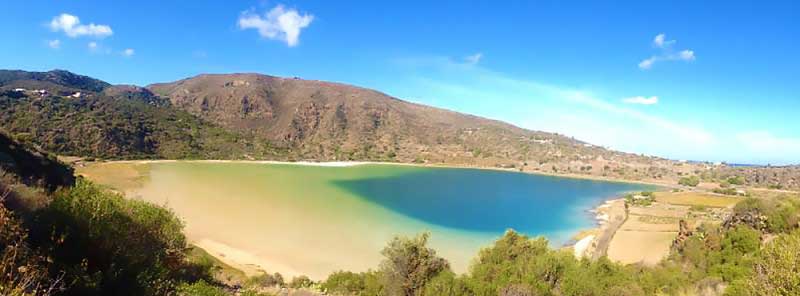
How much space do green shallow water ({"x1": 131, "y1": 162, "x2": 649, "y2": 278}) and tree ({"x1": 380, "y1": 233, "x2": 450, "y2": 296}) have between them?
10653 millimetres

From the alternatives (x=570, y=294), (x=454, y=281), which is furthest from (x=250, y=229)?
(x=570, y=294)

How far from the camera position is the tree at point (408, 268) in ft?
62.1

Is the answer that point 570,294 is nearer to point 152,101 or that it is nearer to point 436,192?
point 436,192

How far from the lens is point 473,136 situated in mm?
195000

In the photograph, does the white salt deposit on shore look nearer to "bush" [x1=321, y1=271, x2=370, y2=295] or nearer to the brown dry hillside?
"bush" [x1=321, y1=271, x2=370, y2=295]

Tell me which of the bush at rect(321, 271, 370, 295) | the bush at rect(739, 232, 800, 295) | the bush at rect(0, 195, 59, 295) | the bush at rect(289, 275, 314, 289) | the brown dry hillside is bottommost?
the bush at rect(289, 275, 314, 289)

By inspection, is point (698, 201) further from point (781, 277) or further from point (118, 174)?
point (118, 174)

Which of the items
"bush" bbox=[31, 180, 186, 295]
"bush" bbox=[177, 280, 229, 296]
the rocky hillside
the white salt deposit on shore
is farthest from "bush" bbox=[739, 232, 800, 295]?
the rocky hillside

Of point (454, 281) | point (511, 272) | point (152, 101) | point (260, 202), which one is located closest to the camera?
point (454, 281)

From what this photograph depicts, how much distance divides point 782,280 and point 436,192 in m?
76.3

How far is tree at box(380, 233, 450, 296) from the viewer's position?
1892cm

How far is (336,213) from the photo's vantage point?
5219cm

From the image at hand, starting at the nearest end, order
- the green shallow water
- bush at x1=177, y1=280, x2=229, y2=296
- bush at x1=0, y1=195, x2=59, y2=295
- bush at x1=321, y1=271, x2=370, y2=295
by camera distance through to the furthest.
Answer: bush at x1=0, y1=195, x2=59, y2=295 < bush at x1=177, y1=280, x2=229, y2=296 < bush at x1=321, y1=271, x2=370, y2=295 < the green shallow water

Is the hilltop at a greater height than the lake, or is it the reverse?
the hilltop
